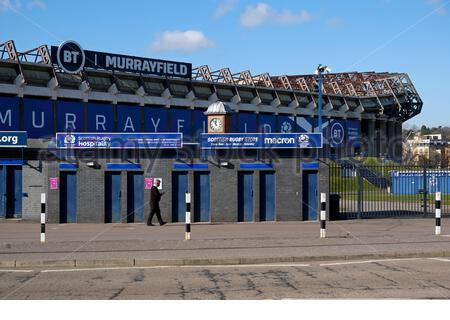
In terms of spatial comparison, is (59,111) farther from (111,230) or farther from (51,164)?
(111,230)

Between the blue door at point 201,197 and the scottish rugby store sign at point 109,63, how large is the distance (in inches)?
1196

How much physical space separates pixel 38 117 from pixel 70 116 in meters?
3.26

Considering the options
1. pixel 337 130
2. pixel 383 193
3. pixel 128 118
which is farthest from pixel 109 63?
pixel 337 130

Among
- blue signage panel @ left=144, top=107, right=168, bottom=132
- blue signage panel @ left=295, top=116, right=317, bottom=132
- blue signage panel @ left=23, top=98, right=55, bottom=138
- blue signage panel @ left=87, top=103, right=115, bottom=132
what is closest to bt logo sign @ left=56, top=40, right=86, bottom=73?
blue signage panel @ left=23, top=98, right=55, bottom=138

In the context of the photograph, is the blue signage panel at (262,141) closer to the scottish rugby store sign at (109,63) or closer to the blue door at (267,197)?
the blue door at (267,197)

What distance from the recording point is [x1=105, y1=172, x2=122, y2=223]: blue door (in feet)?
80.5

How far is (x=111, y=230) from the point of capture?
846 inches

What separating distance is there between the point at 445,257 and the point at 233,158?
444 inches

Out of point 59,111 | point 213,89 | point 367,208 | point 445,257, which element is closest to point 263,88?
point 213,89

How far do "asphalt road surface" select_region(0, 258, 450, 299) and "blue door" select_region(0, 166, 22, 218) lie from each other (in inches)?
536

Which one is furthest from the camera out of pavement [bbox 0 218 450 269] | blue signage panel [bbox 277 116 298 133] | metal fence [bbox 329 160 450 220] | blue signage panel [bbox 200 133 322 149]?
blue signage panel [bbox 277 116 298 133]

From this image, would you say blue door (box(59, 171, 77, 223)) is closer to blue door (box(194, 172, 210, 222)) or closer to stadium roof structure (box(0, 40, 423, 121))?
blue door (box(194, 172, 210, 222))

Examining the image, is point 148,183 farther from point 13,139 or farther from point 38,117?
point 38,117

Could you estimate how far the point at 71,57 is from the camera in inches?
2044
